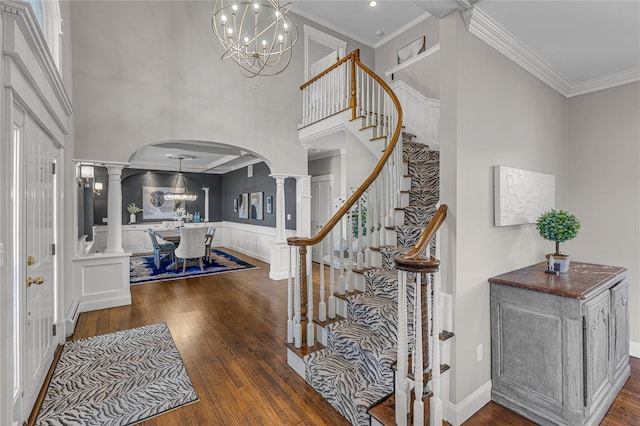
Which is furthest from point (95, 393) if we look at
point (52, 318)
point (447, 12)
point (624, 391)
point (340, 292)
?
point (624, 391)

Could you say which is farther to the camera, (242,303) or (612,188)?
(242,303)

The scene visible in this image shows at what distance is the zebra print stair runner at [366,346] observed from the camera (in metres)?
2.06

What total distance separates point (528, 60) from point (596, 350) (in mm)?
2323

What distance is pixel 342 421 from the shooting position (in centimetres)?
205

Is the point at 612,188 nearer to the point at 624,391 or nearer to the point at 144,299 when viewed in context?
the point at 624,391

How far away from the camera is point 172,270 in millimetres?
6672

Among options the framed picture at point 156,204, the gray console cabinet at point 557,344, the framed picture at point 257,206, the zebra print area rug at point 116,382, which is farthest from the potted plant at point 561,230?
the framed picture at point 156,204

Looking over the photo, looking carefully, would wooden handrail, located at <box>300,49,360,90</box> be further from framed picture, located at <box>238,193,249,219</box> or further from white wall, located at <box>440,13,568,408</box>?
framed picture, located at <box>238,193,249,219</box>

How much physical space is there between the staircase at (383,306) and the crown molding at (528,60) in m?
1.26

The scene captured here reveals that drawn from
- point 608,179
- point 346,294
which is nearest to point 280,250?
point 346,294

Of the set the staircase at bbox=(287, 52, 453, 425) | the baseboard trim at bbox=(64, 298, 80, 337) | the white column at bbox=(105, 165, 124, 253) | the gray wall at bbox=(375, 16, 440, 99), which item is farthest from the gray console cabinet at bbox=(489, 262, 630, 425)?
the white column at bbox=(105, 165, 124, 253)

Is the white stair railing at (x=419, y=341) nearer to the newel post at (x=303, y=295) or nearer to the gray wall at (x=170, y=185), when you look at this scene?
the newel post at (x=303, y=295)

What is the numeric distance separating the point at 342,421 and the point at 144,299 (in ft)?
12.9

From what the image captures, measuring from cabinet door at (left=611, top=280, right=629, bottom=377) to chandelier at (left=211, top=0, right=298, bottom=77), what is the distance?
347 cm
